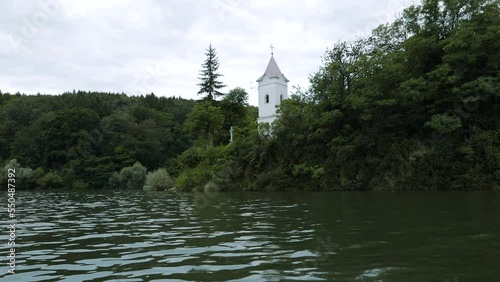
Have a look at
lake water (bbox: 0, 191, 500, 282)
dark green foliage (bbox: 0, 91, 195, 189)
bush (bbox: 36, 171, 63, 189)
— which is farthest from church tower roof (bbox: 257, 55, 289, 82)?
lake water (bbox: 0, 191, 500, 282)

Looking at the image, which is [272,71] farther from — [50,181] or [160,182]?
[50,181]

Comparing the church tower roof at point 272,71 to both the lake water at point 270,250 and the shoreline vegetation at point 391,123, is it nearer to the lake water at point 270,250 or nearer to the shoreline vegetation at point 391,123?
the shoreline vegetation at point 391,123

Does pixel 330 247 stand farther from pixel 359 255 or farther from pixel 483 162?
pixel 483 162

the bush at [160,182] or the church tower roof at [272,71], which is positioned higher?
the church tower roof at [272,71]

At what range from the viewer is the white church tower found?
53.0 meters

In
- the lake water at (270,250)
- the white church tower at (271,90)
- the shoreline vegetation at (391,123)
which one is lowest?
the lake water at (270,250)

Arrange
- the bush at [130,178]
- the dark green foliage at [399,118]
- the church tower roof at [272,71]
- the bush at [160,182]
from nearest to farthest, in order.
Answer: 1. the dark green foliage at [399,118]
2. the bush at [160,182]
3. the church tower roof at [272,71]
4. the bush at [130,178]

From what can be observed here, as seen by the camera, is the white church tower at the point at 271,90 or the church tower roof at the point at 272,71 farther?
the church tower roof at the point at 272,71

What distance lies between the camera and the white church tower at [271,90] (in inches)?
2087

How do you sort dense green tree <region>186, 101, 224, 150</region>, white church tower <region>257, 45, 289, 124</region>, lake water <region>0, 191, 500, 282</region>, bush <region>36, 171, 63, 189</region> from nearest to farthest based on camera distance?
lake water <region>0, 191, 500, 282</region>, white church tower <region>257, 45, 289, 124</region>, dense green tree <region>186, 101, 224, 150</region>, bush <region>36, 171, 63, 189</region>

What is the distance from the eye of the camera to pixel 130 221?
13547mm

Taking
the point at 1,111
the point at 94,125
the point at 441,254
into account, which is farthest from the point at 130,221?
the point at 1,111

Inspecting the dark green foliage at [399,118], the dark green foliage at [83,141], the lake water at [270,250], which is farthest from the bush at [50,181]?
the lake water at [270,250]

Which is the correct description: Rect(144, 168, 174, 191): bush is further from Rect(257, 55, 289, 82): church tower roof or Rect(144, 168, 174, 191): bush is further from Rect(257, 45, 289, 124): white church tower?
Rect(257, 55, 289, 82): church tower roof
